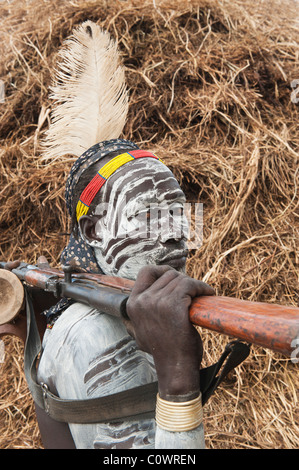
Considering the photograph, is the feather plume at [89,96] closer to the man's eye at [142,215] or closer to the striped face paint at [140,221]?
the striped face paint at [140,221]

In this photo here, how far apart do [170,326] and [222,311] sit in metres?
0.18

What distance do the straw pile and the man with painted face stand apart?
158 cm

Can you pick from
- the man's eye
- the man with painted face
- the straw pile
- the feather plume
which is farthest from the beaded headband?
the straw pile

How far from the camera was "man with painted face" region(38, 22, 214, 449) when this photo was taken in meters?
1.24

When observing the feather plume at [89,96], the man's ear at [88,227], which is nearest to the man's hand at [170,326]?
the man's ear at [88,227]

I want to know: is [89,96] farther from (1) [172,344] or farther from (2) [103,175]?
(1) [172,344]

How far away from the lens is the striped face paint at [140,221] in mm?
1730

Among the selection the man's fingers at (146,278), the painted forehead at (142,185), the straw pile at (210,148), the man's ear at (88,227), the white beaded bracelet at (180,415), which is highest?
the man's fingers at (146,278)

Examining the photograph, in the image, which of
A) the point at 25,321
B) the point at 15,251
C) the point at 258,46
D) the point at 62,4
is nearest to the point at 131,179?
the point at 25,321

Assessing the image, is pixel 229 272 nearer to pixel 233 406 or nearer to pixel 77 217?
pixel 233 406

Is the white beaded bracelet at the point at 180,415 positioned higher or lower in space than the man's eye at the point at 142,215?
lower

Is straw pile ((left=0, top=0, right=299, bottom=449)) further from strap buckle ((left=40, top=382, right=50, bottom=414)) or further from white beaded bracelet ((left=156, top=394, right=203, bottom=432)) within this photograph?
white beaded bracelet ((left=156, top=394, right=203, bottom=432))

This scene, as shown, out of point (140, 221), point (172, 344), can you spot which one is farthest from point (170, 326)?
point (140, 221)

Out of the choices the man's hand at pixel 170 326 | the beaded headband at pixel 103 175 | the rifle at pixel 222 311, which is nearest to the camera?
the rifle at pixel 222 311
